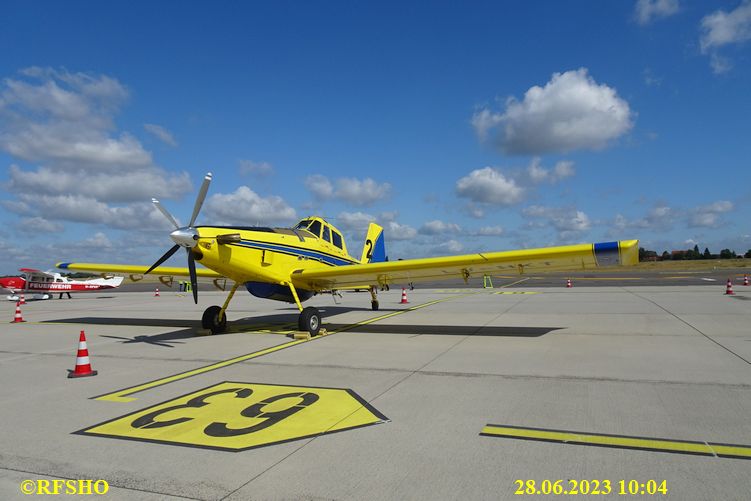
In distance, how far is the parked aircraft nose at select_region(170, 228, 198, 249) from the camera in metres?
9.51

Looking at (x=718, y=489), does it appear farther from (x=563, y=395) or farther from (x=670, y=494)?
(x=563, y=395)

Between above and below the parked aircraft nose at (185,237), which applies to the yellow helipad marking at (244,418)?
below

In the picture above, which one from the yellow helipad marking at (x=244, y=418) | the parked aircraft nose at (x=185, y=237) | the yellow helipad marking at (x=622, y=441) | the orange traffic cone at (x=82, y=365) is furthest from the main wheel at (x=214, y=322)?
the yellow helipad marking at (x=622, y=441)

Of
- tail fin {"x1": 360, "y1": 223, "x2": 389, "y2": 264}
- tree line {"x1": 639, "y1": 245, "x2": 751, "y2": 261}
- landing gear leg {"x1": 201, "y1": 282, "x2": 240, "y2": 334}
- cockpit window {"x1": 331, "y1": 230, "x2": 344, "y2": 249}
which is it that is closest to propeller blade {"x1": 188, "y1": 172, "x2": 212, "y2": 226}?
landing gear leg {"x1": 201, "y1": 282, "x2": 240, "y2": 334}

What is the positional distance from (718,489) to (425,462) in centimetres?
199

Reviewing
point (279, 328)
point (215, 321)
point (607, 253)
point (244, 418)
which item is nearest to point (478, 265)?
point (607, 253)

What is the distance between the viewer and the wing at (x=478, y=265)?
9.38 metres

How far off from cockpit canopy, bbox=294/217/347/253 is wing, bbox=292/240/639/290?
4.70ft

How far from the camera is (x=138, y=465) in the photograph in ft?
12.1

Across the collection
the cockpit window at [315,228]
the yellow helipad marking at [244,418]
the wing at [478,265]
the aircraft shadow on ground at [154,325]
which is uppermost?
the cockpit window at [315,228]

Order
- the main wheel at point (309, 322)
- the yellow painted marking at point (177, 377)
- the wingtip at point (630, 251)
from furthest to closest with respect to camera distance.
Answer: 1. the main wheel at point (309, 322)
2. the wingtip at point (630, 251)
3. the yellow painted marking at point (177, 377)

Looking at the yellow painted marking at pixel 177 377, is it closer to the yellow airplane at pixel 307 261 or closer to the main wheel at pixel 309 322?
the main wheel at pixel 309 322

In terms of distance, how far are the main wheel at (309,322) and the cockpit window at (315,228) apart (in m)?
2.69

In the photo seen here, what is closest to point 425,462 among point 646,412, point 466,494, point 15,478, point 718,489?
point 466,494
